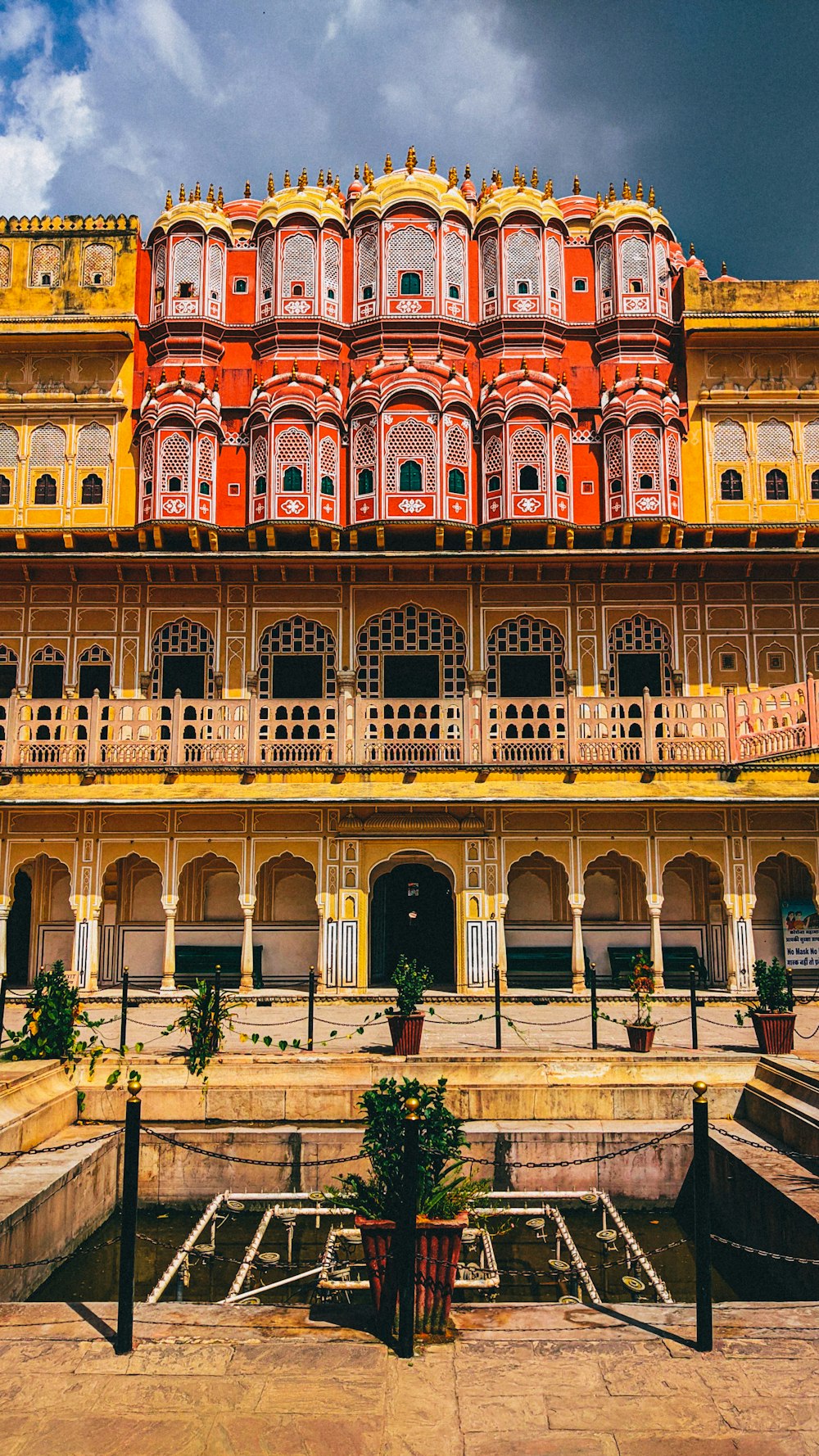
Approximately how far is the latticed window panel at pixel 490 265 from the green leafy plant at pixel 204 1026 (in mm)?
17034

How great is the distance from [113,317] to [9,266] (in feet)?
9.36

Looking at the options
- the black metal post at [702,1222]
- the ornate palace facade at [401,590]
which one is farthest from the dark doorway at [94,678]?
the black metal post at [702,1222]

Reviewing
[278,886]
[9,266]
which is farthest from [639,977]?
[9,266]

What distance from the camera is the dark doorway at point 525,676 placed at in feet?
72.4

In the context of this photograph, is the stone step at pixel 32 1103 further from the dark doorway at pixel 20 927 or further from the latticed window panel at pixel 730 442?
the latticed window panel at pixel 730 442

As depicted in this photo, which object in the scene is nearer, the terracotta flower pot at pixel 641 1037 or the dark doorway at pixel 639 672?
the terracotta flower pot at pixel 641 1037

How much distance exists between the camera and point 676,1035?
14.6 m

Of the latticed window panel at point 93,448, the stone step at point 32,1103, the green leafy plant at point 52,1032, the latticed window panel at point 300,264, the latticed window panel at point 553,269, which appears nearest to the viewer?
the stone step at point 32,1103

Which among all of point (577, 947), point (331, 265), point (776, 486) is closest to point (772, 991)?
point (577, 947)

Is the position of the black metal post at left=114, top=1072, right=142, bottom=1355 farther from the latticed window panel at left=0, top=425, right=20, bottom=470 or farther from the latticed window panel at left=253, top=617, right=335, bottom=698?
the latticed window panel at left=0, top=425, right=20, bottom=470

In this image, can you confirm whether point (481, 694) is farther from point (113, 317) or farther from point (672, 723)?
point (113, 317)

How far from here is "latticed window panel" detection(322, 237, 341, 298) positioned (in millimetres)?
23656

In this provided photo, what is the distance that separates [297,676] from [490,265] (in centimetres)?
1006

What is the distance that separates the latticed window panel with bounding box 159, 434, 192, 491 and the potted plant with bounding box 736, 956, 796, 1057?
589 inches
